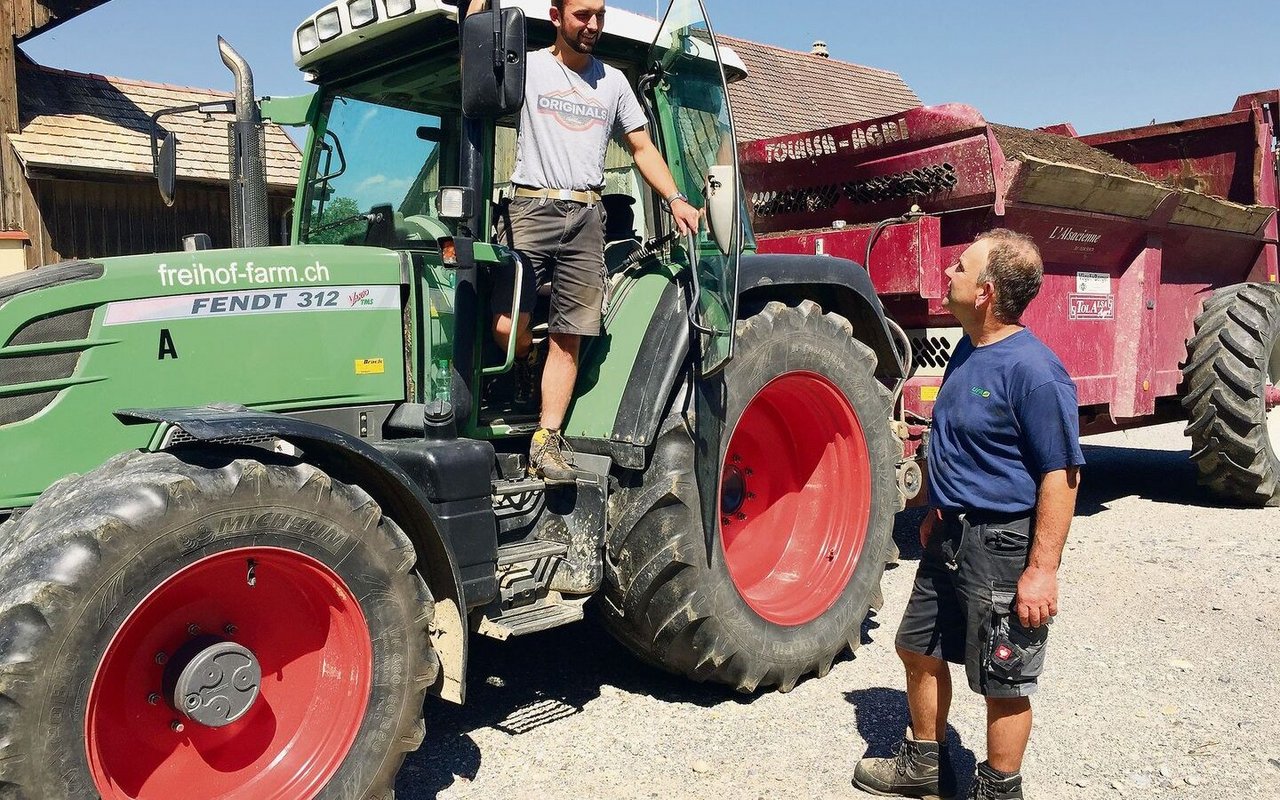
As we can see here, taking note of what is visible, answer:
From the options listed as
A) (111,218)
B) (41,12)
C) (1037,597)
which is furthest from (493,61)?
(111,218)

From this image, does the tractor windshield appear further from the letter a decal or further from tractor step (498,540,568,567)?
tractor step (498,540,568,567)

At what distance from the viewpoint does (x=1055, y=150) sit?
22.7 ft

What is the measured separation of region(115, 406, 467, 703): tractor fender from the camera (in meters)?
2.87

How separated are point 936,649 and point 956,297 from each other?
1074 millimetres

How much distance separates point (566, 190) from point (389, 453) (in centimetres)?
110

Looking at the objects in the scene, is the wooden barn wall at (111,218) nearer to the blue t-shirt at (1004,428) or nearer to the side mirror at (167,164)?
the side mirror at (167,164)

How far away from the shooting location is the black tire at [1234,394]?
7.20m

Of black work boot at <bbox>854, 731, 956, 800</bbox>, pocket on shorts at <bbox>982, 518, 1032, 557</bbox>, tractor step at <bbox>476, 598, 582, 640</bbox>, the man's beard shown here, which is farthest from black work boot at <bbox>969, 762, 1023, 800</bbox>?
the man's beard

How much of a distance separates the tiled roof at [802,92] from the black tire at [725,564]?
43.2ft

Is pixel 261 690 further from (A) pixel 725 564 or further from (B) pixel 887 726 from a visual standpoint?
(B) pixel 887 726

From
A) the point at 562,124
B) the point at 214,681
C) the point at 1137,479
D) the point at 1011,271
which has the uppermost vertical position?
the point at 562,124

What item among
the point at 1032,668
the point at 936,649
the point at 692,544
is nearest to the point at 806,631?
the point at 692,544

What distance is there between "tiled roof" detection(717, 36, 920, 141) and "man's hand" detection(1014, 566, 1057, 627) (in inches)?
584

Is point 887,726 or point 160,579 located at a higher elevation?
point 160,579
